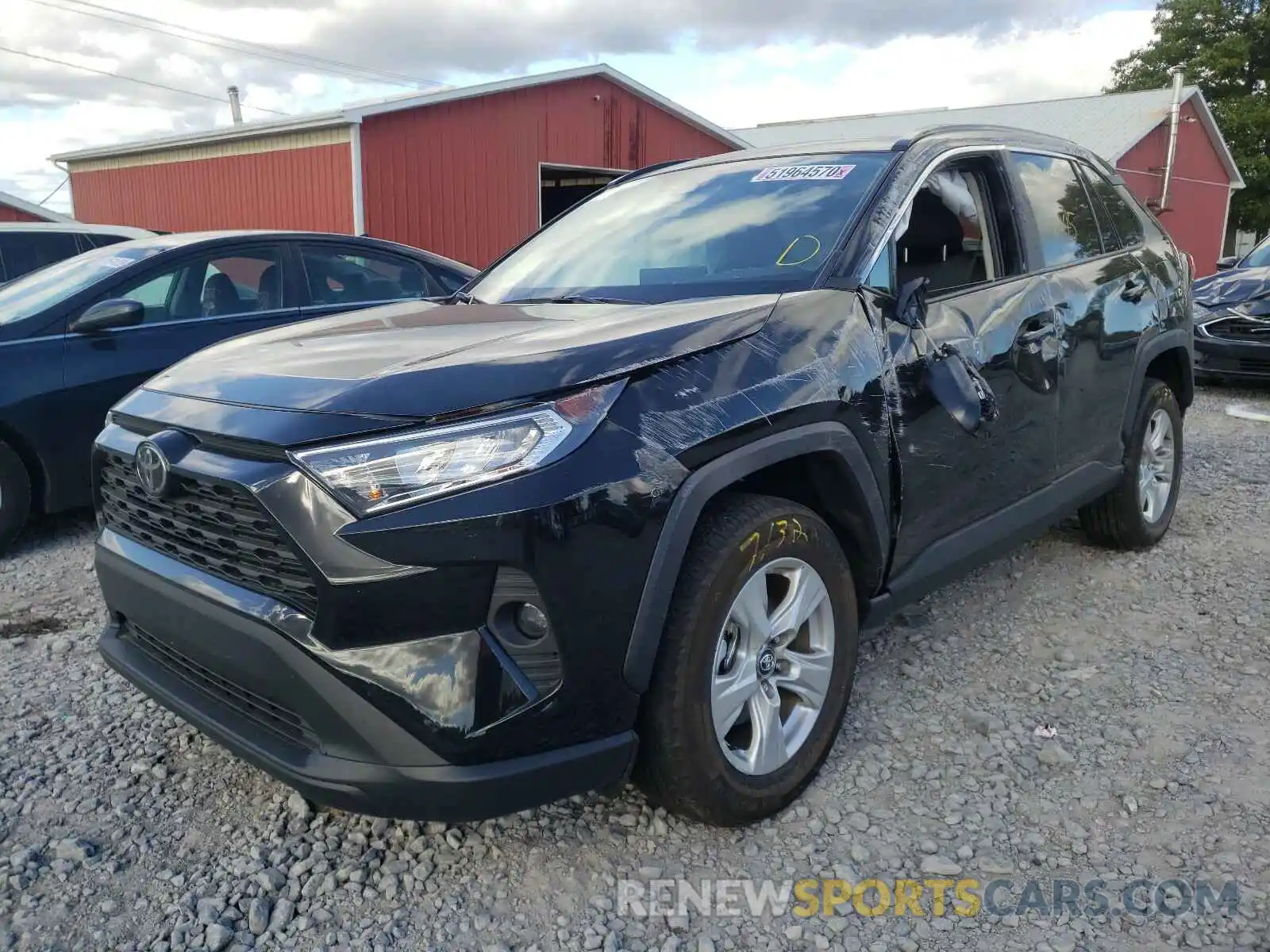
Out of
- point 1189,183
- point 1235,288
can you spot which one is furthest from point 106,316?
point 1189,183

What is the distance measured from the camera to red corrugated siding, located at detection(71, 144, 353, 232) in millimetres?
13555

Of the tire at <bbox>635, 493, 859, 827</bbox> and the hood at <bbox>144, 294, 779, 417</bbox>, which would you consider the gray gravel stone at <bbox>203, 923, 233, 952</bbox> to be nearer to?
the tire at <bbox>635, 493, 859, 827</bbox>

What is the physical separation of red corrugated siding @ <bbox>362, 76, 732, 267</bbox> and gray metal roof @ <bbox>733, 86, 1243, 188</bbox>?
882cm

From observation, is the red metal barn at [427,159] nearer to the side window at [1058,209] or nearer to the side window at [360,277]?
the side window at [360,277]

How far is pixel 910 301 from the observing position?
2.85m

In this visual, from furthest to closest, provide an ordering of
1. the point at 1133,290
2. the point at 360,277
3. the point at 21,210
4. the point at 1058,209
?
the point at 21,210, the point at 360,277, the point at 1133,290, the point at 1058,209

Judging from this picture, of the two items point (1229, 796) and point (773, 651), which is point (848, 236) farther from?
point (1229, 796)

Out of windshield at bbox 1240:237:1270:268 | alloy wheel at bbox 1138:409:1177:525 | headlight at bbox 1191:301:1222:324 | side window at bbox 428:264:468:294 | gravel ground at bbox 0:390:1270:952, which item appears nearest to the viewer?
gravel ground at bbox 0:390:1270:952

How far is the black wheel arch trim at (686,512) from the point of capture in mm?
2121

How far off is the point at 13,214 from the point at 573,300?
978 inches

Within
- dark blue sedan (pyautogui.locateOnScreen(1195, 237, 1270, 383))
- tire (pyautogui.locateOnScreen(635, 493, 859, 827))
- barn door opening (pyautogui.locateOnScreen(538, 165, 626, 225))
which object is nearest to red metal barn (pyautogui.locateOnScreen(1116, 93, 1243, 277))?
barn door opening (pyautogui.locateOnScreen(538, 165, 626, 225))

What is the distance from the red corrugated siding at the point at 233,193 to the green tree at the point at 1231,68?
34.2 meters

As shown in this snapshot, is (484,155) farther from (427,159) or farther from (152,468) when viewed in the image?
(152,468)

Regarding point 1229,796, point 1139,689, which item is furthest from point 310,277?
point 1229,796
